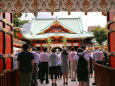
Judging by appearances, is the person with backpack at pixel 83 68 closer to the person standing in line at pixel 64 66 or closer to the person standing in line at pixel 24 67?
the person standing in line at pixel 24 67

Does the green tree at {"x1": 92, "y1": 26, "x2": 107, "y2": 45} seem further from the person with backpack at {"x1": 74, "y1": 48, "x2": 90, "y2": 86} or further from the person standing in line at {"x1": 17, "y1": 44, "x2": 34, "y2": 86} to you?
the person standing in line at {"x1": 17, "y1": 44, "x2": 34, "y2": 86}

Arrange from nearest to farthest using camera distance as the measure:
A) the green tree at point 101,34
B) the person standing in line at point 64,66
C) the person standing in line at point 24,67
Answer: the person standing in line at point 24,67, the person standing in line at point 64,66, the green tree at point 101,34

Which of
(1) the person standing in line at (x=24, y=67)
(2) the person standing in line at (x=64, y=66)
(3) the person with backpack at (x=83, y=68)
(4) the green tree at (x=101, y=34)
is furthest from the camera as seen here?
(4) the green tree at (x=101, y=34)

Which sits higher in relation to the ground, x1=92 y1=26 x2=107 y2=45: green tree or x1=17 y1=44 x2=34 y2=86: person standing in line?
x1=92 y1=26 x2=107 y2=45: green tree

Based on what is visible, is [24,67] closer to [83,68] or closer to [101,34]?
[83,68]

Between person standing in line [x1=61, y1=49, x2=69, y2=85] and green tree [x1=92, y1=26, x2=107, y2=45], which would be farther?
green tree [x1=92, y1=26, x2=107, y2=45]

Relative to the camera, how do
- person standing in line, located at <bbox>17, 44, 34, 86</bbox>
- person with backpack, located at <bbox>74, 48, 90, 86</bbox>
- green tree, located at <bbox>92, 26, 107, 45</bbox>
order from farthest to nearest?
green tree, located at <bbox>92, 26, 107, 45</bbox> < person with backpack, located at <bbox>74, 48, 90, 86</bbox> < person standing in line, located at <bbox>17, 44, 34, 86</bbox>

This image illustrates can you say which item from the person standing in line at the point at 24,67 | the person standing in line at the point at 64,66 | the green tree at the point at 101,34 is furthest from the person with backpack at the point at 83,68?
the green tree at the point at 101,34

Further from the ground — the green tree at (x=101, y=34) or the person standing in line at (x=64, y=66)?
the green tree at (x=101, y=34)

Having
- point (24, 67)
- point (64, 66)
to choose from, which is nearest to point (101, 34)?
point (64, 66)

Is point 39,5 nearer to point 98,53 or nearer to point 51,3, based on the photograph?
point 51,3

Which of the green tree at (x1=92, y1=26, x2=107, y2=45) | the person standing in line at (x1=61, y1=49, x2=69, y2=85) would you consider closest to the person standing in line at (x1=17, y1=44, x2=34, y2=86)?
the person standing in line at (x1=61, y1=49, x2=69, y2=85)

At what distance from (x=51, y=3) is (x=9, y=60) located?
2797 mm

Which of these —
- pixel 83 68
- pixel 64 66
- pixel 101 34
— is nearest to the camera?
pixel 83 68
